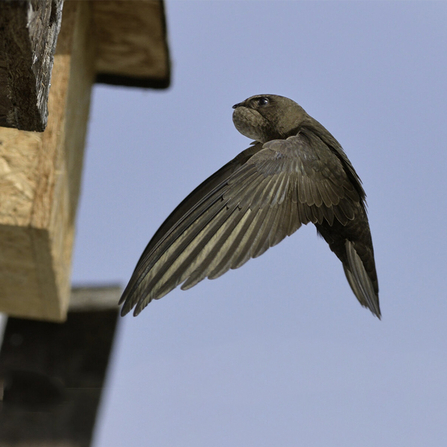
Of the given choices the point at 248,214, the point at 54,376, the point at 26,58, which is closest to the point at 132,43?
the point at 54,376

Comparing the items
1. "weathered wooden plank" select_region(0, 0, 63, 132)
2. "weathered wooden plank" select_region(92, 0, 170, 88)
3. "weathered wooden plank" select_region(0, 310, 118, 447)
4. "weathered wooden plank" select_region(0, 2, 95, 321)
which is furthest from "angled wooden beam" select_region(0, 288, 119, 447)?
"weathered wooden plank" select_region(0, 0, 63, 132)

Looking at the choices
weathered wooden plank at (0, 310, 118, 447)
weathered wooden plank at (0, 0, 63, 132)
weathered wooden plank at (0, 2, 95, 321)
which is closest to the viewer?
weathered wooden plank at (0, 0, 63, 132)

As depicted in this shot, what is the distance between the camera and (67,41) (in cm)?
306

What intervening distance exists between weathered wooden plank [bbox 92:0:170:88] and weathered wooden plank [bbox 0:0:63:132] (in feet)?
5.76

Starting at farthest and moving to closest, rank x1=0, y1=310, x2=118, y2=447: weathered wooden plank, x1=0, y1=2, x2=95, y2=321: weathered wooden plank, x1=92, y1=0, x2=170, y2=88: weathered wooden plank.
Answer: x1=0, y1=310, x2=118, y2=447: weathered wooden plank → x1=92, y1=0, x2=170, y2=88: weathered wooden plank → x1=0, y1=2, x2=95, y2=321: weathered wooden plank

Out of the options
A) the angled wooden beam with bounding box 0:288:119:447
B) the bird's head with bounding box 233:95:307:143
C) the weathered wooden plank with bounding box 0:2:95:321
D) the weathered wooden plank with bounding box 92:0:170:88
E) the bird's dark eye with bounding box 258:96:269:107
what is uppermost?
the weathered wooden plank with bounding box 92:0:170:88

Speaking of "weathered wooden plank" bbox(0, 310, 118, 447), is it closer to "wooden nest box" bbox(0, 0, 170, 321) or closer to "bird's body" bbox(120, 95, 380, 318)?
"wooden nest box" bbox(0, 0, 170, 321)

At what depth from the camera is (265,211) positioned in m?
2.20

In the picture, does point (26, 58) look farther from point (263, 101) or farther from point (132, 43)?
point (132, 43)

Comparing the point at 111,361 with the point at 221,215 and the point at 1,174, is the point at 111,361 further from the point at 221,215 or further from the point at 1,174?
the point at 221,215

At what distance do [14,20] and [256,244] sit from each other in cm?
89

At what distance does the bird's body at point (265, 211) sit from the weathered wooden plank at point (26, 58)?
506 mm

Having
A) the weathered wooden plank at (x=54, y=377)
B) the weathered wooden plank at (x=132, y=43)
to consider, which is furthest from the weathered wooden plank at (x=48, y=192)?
the weathered wooden plank at (x=54, y=377)

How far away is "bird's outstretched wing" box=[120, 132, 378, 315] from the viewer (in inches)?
78.4
